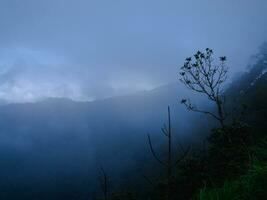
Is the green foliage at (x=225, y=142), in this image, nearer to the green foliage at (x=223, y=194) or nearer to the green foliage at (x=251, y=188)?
the green foliage at (x=223, y=194)

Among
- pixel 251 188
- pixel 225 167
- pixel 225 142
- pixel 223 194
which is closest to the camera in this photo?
pixel 251 188

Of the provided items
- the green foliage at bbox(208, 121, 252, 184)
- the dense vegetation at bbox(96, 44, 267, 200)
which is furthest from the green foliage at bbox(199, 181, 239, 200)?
the green foliage at bbox(208, 121, 252, 184)

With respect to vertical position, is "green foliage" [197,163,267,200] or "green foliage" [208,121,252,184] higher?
"green foliage" [208,121,252,184]

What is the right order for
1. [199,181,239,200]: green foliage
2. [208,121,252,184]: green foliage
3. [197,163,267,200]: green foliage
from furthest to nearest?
[208,121,252,184]: green foliage → [199,181,239,200]: green foliage → [197,163,267,200]: green foliage

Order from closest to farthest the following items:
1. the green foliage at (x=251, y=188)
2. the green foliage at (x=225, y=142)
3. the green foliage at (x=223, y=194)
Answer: the green foliage at (x=251, y=188) < the green foliage at (x=223, y=194) < the green foliage at (x=225, y=142)

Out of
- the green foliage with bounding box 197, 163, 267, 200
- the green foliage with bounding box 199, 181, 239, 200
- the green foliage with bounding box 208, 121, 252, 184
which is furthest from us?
the green foliage with bounding box 208, 121, 252, 184

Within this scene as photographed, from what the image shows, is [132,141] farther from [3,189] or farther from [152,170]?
[152,170]

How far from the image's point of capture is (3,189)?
166 meters

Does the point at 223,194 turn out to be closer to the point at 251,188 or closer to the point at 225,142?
the point at 251,188

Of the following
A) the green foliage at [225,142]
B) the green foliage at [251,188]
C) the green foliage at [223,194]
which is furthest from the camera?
the green foliage at [225,142]

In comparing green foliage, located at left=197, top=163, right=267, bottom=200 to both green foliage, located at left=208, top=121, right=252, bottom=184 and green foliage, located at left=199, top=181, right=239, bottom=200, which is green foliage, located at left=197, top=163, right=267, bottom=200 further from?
green foliage, located at left=208, top=121, right=252, bottom=184

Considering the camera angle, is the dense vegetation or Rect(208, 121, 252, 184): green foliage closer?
the dense vegetation

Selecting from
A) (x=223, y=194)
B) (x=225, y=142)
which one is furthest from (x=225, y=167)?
(x=223, y=194)

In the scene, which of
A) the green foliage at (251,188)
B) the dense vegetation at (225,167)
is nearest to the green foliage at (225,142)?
the dense vegetation at (225,167)
